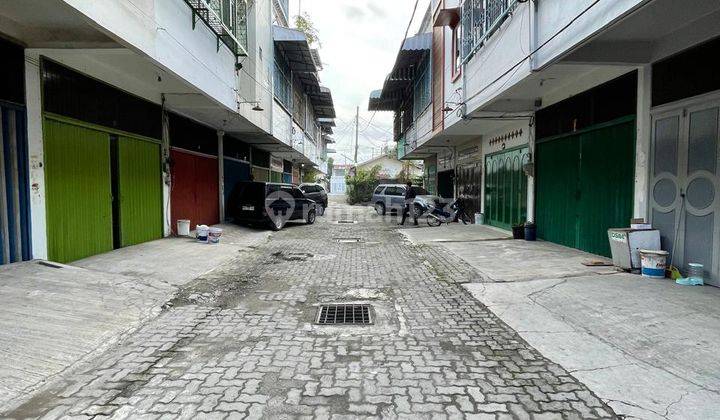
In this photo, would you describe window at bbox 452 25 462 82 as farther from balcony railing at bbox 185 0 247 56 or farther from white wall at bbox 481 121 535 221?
balcony railing at bbox 185 0 247 56

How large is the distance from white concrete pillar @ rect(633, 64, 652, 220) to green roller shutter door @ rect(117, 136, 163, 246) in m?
10.5

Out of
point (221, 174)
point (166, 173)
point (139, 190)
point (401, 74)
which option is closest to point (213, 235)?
point (139, 190)

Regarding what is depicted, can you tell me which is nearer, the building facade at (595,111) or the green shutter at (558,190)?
the building facade at (595,111)

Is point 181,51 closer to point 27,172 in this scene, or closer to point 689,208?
A: point 27,172

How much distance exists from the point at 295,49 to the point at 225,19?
30.8 ft

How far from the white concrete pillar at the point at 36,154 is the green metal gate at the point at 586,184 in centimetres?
1017

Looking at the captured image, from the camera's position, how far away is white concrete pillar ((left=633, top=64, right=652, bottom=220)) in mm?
7227

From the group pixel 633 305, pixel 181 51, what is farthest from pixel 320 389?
pixel 181 51

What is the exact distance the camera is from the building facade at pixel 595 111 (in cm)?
609

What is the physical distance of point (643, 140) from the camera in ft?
24.0

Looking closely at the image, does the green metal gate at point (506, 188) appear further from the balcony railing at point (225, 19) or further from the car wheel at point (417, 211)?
the balcony railing at point (225, 19)

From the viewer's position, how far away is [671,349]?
4.00m

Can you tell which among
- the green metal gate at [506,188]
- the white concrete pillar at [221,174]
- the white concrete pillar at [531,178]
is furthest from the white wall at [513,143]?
the white concrete pillar at [221,174]

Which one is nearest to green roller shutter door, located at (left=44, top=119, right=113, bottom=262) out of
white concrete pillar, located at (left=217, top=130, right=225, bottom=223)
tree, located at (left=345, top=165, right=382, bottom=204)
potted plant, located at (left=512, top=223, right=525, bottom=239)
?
white concrete pillar, located at (left=217, top=130, right=225, bottom=223)
